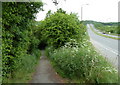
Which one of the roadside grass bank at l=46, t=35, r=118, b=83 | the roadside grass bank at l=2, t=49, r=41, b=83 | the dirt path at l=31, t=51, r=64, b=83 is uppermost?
the roadside grass bank at l=46, t=35, r=118, b=83

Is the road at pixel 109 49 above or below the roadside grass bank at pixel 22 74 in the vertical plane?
above

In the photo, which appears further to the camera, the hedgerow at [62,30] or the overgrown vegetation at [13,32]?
the hedgerow at [62,30]

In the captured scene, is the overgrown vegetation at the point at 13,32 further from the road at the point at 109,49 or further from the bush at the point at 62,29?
the road at the point at 109,49

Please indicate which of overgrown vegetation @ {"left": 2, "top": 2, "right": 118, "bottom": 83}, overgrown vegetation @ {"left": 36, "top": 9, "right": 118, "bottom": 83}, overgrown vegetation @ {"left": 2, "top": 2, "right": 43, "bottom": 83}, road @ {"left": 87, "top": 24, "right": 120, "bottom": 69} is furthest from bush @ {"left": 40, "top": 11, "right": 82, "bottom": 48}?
overgrown vegetation @ {"left": 2, "top": 2, "right": 43, "bottom": 83}

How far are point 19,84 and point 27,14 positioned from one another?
303 cm

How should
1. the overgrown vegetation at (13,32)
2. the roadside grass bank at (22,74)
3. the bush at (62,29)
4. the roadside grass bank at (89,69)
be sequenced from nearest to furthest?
1. the roadside grass bank at (89,69)
2. the overgrown vegetation at (13,32)
3. the roadside grass bank at (22,74)
4. the bush at (62,29)

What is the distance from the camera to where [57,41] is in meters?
8.68

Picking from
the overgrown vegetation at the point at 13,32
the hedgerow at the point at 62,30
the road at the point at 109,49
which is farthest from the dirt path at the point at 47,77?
the road at the point at 109,49

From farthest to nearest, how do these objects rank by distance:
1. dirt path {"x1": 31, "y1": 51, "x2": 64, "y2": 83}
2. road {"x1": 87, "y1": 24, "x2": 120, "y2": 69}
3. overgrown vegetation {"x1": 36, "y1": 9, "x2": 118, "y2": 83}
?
1. dirt path {"x1": 31, "y1": 51, "x2": 64, "y2": 83}
2. road {"x1": 87, "y1": 24, "x2": 120, "y2": 69}
3. overgrown vegetation {"x1": 36, "y1": 9, "x2": 118, "y2": 83}

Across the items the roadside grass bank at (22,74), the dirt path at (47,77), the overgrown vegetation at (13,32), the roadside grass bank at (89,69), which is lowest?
the dirt path at (47,77)

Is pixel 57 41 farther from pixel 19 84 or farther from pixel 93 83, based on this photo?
pixel 93 83

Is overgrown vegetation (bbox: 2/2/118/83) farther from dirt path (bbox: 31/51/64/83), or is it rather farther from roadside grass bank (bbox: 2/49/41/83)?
dirt path (bbox: 31/51/64/83)

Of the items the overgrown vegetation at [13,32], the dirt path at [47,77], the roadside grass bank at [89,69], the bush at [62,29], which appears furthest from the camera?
the bush at [62,29]

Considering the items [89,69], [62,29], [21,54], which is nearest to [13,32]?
[21,54]
